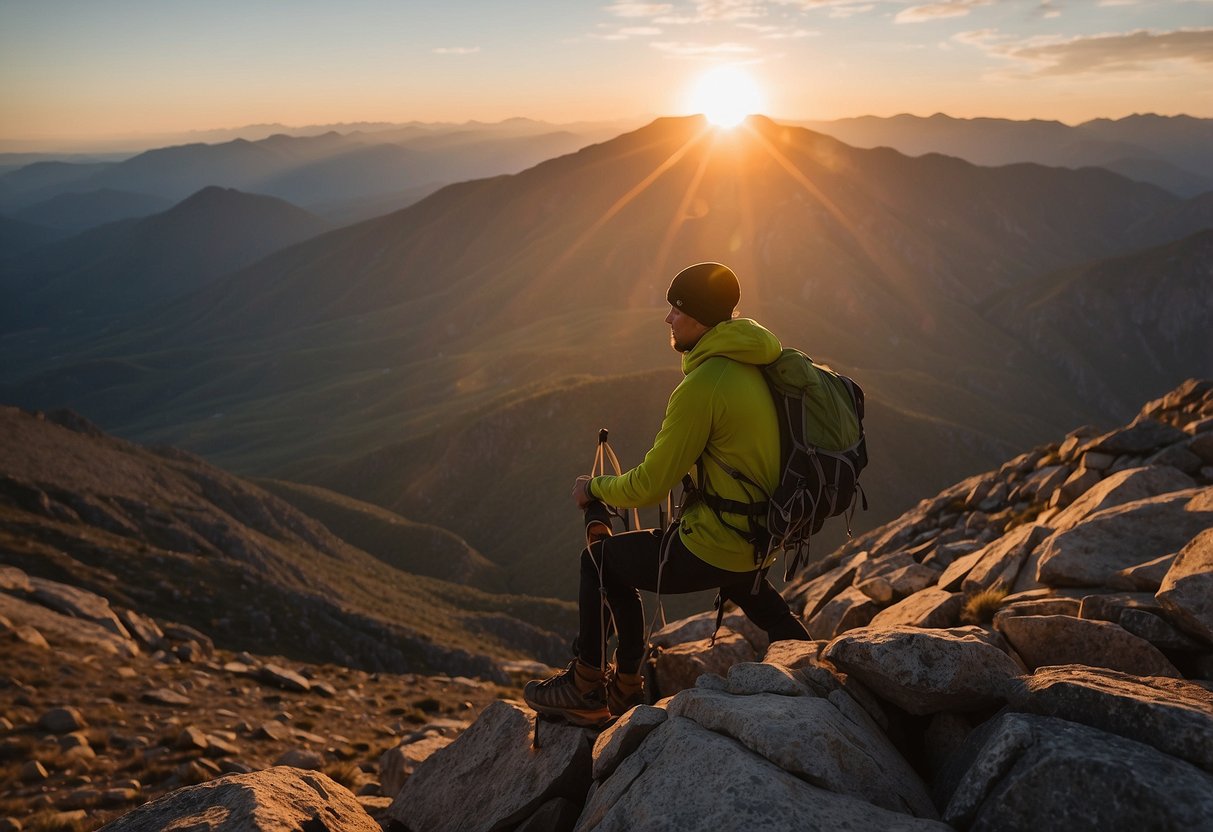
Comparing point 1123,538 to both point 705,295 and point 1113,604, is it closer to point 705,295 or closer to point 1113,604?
point 1113,604

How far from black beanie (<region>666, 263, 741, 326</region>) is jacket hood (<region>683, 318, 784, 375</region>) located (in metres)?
0.13

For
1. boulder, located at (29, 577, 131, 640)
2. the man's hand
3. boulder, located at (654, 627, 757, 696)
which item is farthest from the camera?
boulder, located at (29, 577, 131, 640)

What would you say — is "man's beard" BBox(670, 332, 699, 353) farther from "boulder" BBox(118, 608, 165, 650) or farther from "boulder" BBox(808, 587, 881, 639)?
"boulder" BBox(118, 608, 165, 650)

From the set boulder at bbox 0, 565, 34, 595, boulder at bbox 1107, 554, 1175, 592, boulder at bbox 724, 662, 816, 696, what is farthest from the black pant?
boulder at bbox 0, 565, 34, 595

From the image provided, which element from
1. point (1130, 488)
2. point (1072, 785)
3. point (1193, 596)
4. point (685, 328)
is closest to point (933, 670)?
point (1072, 785)

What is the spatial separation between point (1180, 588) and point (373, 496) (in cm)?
9837

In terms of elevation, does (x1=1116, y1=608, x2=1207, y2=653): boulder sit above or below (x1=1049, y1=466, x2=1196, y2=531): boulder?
above

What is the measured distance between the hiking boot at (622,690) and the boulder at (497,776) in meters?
0.55

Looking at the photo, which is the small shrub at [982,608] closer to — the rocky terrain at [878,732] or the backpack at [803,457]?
the rocky terrain at [878,732]

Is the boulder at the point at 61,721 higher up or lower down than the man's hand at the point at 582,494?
lower down

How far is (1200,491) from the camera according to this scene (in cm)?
847

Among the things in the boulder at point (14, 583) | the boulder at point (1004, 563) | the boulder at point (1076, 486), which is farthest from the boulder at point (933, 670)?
the boulder at point (14, 583)

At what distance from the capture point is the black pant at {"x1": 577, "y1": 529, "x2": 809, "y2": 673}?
6215 millimetres

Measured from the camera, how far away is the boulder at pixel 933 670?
209 inches
